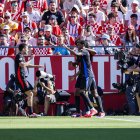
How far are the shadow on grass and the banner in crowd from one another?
751 centimetres

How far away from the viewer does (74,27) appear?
76.1 feet

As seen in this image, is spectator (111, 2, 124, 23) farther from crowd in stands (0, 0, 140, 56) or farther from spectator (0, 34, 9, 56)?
spectator (0, 34, 9, 56)

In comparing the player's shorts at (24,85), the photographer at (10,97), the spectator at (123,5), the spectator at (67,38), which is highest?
the spectator at (123,5)

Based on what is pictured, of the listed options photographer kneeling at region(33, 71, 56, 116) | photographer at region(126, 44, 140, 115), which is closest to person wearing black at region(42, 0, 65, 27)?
photographer kneeling at region(33, 71, 56, 116)

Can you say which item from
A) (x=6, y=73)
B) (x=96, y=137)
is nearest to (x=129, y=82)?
(x=6, y=73)

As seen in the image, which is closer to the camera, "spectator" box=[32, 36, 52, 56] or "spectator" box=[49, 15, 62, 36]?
"spectator" box=[32, 36, 52, 56]

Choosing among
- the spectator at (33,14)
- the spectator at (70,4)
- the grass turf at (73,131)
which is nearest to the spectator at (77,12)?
the spectator at (70,4)

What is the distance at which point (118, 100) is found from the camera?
72.2 ft

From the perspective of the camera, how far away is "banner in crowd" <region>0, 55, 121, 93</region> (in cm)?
2167

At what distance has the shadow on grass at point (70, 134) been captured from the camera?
12.3 metres

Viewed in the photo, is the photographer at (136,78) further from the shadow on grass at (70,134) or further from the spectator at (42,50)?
the shadow on grass at (70,134)

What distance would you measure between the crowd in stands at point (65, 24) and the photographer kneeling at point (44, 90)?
3.15 ft

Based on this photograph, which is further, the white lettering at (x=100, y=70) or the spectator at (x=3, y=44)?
the white lettering at (x=100, y=70)

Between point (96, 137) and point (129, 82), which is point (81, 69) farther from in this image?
point (96, 137)
